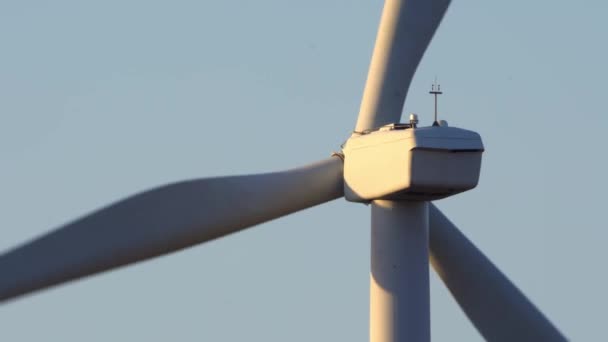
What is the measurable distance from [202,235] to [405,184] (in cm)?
323

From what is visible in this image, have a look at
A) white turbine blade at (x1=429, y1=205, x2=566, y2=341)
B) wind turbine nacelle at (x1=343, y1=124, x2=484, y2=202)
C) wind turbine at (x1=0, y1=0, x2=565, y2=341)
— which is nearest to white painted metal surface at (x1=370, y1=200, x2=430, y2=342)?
wind turbine at (x1=0, y1=0, x2=565, y2=341)

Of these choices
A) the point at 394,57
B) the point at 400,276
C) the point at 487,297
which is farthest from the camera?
the point at 487,297

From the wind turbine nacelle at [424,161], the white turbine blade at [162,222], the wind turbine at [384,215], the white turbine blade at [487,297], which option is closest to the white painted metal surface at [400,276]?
the wind turbine at [384,215]

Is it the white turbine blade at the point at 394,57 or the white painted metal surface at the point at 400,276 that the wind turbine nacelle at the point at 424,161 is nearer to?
the white painted metal surface at the point at 400,276

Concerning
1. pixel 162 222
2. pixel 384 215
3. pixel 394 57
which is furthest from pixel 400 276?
pixel 162 222

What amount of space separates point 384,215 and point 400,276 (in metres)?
1.02

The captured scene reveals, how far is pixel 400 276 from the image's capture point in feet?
121

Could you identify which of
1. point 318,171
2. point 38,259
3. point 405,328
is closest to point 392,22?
point 318,171

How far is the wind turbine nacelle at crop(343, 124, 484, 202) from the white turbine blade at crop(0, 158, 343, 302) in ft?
4.92

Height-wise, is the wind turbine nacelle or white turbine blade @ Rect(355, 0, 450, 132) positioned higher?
white turbine blade @ Rect(355, 0, 450, 132)

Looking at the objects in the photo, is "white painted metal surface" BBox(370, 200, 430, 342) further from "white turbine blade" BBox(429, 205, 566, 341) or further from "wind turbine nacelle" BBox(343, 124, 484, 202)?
"white turbine blade" BBox(429, 205, 566, 341)

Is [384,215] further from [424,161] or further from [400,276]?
[424,161]

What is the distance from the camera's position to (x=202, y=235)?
35.8m

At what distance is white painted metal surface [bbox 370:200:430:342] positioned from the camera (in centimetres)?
3694
